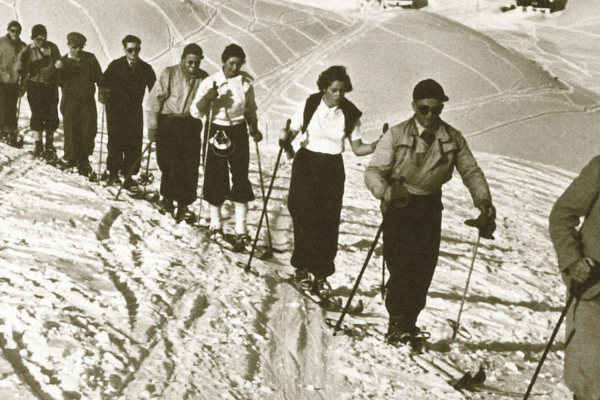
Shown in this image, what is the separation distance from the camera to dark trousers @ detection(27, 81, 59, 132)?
39.4 ft

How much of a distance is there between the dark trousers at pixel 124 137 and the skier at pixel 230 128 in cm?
195

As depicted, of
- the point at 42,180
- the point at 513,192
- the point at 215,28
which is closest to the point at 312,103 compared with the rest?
the point at 42,180

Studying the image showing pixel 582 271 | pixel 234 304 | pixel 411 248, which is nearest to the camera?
pixel 582 271

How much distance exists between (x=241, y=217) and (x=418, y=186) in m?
2.83

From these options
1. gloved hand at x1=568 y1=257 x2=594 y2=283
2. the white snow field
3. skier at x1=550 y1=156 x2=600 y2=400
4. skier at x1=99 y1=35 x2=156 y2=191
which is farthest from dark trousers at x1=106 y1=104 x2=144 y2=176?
gloved hand at x1=568 y1=257 x2=594 y2=283

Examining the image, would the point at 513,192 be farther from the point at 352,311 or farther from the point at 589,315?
the point at 589,315

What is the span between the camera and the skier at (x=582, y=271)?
14.4 feet

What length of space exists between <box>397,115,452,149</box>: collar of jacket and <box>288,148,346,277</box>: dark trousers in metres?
1.25

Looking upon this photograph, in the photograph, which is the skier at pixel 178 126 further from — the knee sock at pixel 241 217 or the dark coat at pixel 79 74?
the dark coat at pixel 79 74

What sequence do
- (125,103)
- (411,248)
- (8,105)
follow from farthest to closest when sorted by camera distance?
1. (8,105)
2. (125,103)
3. (411,248)

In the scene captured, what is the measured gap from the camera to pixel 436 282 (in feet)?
28.4

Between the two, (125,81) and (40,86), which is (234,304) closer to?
(125,81)

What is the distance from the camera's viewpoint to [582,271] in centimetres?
439

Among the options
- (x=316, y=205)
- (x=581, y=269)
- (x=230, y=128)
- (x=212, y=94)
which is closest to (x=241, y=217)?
(x=230, y=128)
